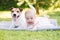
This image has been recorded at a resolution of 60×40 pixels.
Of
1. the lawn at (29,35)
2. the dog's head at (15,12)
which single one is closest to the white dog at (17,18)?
the dog's head at (15,12)

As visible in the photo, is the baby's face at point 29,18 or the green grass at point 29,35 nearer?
the green grass at point 29,35

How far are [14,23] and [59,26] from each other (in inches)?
19.6

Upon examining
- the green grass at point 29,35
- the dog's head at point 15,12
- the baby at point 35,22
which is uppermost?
the dog's head at point 15,12

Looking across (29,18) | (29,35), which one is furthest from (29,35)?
(29,18)

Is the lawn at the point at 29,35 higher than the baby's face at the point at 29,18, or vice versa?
the baby's face at the point at 29,18

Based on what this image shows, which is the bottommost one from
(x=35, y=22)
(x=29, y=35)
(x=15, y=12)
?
(x=29, y=35)

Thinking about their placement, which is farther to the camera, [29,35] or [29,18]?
[29,18]

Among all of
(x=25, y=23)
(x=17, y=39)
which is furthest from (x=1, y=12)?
(x=17, y=39)

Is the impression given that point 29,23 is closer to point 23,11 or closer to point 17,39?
point 23,11

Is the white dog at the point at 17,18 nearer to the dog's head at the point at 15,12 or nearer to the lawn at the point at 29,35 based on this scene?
the dog's head at the point at 15,12

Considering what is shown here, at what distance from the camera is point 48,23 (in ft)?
5.94

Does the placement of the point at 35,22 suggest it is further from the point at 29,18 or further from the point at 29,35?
the point at 29,35

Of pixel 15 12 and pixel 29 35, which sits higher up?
pixel 15 12

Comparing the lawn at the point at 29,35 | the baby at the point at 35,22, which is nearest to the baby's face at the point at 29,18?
the baby at the point at 35,22
